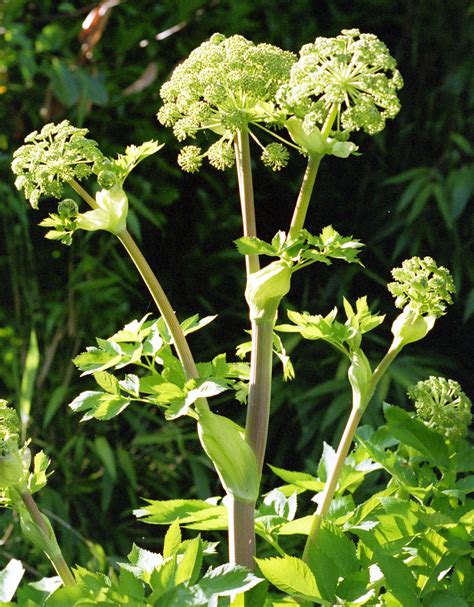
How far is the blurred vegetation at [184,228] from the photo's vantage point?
5.83 feet

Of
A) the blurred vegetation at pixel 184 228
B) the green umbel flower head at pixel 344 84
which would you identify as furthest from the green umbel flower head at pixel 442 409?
the blurred vegetation at pixel 184 228

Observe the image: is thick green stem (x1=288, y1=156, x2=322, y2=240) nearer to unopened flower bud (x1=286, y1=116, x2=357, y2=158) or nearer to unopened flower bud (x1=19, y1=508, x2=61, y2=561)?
unopened flower bud (x1=286, y1=116, x2=357, y2=158)

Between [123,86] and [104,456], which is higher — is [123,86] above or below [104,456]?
above

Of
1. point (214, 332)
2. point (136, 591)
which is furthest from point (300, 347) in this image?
point (136, 591)

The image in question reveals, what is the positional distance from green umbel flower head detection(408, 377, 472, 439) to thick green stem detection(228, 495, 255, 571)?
164mm

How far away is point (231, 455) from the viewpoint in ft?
2.25

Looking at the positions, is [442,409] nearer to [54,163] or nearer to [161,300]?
[161,300]

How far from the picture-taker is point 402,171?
6.39ft

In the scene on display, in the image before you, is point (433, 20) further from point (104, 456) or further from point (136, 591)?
point (136, 591)

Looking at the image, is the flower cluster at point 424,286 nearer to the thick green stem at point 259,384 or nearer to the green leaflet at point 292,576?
the thick green stem at point 259,384

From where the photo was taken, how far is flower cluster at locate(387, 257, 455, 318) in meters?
0.70

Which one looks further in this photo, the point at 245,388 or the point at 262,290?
the point at 245,388

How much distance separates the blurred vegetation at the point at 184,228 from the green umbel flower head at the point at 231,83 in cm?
110

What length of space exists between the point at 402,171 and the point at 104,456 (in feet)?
2.60
